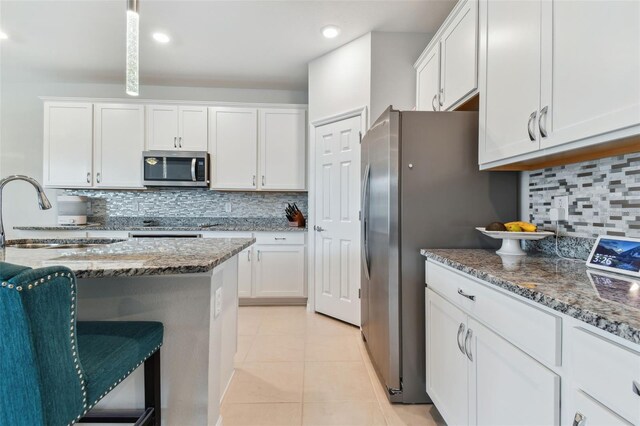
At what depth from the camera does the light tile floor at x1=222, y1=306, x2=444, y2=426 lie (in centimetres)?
162

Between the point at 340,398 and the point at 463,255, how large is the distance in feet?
3.61

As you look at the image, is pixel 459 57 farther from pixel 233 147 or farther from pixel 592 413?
pixel 233 147

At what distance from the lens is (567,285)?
0.90 meters

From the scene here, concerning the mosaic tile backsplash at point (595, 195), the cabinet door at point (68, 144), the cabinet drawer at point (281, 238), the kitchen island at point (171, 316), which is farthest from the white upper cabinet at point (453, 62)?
the cabinet door at point (68, 144)

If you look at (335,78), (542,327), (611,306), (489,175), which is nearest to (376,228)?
(489,175)

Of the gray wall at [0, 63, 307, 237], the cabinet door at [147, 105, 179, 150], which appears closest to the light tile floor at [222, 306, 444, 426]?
the cabinet door at [147, 105, 179, 150]

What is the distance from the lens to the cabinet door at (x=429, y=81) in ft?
7.22

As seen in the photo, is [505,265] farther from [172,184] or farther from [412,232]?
[172,184]

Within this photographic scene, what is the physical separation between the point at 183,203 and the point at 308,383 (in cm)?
288

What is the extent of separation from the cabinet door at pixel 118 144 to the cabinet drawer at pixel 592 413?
4.06m

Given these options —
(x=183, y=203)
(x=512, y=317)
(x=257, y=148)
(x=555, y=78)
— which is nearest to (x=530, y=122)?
(x=555, y=78)

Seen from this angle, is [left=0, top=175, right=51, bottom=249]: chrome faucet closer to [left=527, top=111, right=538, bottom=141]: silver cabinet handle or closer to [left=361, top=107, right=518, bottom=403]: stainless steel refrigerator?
[left=361, top=107, right=518, bottom=403]: stainless steel refrigerator

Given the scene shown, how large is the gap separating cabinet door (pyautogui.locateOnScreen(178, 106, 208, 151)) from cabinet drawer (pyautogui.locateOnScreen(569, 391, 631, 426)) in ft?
12.3

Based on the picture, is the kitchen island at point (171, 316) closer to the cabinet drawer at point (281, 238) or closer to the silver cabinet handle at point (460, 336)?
the silver cabinet handle at point (460, 336)
